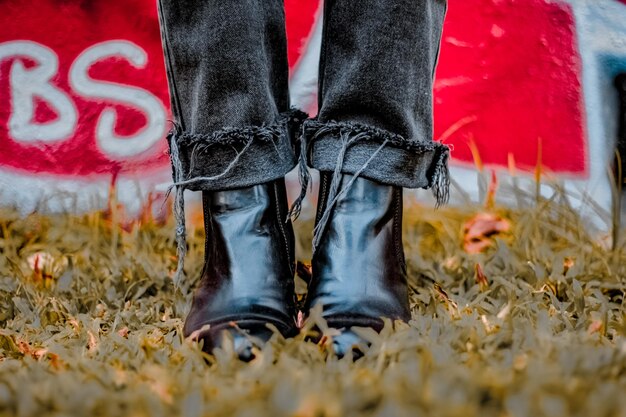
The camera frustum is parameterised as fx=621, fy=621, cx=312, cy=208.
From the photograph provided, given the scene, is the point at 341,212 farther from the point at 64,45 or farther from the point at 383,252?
the point at 64,45

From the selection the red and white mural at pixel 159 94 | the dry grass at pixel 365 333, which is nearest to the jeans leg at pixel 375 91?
the dry grass at pixel 365 333

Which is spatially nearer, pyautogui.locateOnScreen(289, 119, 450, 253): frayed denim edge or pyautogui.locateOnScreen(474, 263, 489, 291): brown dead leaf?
pyautogui.locateOnScreen(289, 119, 450, 253): frayed denim edge

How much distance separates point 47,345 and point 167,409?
0.48 m

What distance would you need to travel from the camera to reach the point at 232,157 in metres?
0.94

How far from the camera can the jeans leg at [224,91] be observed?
909 mm

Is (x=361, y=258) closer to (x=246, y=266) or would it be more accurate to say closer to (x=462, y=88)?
(x=246, y=266)

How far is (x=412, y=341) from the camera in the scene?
72 cm

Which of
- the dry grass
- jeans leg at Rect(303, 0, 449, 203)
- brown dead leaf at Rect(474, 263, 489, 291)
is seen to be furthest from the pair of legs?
brown dead leaf at Rect(474, 263, 489, 291)

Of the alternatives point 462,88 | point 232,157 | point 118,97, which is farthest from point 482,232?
point 118,97

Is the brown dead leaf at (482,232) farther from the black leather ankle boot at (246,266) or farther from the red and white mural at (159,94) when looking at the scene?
the black leather ankle boot at (246,266)

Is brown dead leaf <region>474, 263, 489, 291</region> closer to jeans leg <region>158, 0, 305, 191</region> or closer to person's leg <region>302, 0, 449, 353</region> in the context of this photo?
person's leg <region>302, 0, 449, 353</region>

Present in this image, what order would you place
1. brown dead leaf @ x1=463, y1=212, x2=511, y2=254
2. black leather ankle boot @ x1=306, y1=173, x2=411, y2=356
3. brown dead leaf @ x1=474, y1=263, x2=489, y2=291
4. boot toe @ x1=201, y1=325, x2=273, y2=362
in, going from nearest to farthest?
boot toe @ x1=201, y1=325, x2=273, y2=362 → black leather ankle boot @ x1=306, y1=173, x2=411, y2=356 → brown dead leaf @ x1=474, y1=263, x2=489, y2=291 → brown dead leaf @ x1=463, y1=212, x2=511, y2=254

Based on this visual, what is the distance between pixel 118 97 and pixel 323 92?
1.06 m

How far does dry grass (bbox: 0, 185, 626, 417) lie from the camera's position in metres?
0.52
